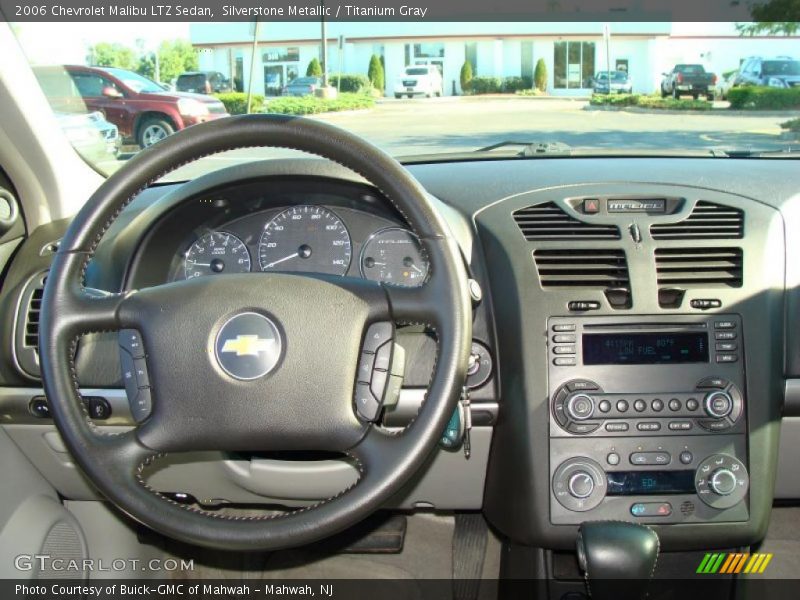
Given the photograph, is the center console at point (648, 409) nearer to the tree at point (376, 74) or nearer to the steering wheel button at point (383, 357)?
the steering wheel button at point (383, 357)

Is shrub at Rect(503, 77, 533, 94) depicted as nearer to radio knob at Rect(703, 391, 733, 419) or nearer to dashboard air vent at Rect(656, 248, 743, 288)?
dashboard air vent at Rect(656, 248, 743, 288)

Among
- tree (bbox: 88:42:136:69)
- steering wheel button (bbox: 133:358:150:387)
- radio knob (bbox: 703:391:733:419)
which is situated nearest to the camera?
steering wheel button (bbox: 133:358:150:387)

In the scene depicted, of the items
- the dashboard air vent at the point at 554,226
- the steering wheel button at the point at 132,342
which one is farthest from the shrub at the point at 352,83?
the steering wheel button at the point at 132,342

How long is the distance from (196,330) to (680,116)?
1.90m

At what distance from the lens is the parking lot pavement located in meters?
2.93

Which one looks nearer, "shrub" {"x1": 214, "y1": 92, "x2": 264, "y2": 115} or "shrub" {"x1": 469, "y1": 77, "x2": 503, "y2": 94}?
"shrub" {"x1": 214, "y1": 92, "x2": 264, "y2": 115}

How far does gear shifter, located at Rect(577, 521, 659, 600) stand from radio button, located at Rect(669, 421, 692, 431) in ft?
0.91

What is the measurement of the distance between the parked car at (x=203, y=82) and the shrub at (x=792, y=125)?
5.86ft

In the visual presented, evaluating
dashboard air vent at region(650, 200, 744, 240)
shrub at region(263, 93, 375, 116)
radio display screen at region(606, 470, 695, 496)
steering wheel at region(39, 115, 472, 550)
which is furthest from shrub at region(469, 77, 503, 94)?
radio display screen at region(606, 470, 695, 496)

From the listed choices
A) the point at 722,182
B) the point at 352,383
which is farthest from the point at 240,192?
the point at 722,182

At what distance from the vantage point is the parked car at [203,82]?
2.58 metres

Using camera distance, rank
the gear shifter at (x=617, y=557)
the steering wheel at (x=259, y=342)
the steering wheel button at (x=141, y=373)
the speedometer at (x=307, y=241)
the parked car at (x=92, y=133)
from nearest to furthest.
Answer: the steering wheel at (x=259, y=342) → the steering wheel button at (x=141, y=373) → the gear shifter at (x=617, y=557) → the speedometer at (x=307, y=241) → the parked car at (x=92, y=133)

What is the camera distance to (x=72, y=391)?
187cm
